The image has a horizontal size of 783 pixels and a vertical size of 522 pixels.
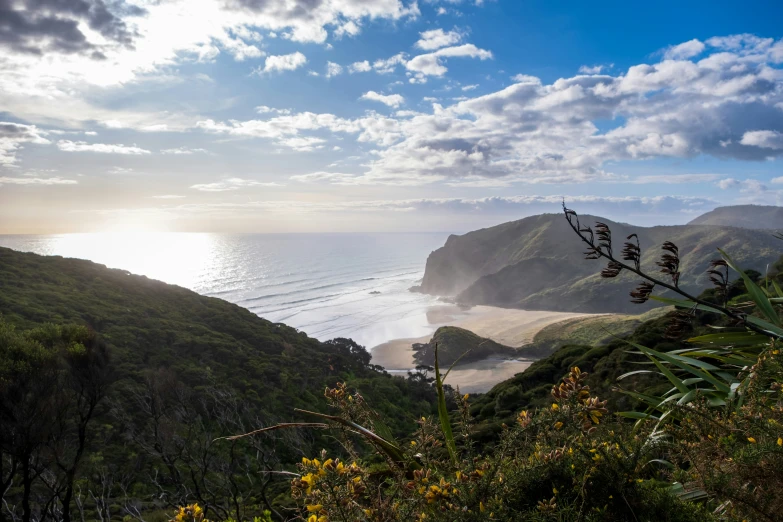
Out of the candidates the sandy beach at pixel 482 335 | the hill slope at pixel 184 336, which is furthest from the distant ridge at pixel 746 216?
the hill slope at pixel 184 336

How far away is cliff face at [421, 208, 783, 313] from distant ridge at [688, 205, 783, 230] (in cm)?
8255

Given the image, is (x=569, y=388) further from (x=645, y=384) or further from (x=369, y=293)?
(x=369, y=293)

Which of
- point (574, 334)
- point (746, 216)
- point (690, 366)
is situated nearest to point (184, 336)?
point (690, 366)

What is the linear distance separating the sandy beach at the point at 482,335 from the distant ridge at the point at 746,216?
132 meters

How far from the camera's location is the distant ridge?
157m

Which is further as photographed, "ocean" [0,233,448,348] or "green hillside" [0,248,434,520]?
"ocean" [0,233,448,348]

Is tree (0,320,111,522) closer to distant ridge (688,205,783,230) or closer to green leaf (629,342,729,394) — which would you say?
green leaf (629,342,729,394)

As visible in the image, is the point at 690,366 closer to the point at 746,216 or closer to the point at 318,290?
the point at 318,290

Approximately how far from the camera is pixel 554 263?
8219 cm

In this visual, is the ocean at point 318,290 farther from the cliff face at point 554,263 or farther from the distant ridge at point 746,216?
the distant ridge at point 746,216

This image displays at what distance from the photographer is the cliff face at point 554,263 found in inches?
2648

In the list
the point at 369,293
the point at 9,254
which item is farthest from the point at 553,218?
the point at 9,254

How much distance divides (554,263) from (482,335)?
40.8m

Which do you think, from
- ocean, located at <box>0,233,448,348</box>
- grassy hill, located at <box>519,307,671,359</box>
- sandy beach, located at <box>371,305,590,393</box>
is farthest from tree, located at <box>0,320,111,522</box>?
grassy hill, located at <box>519,307,671,359</box>
